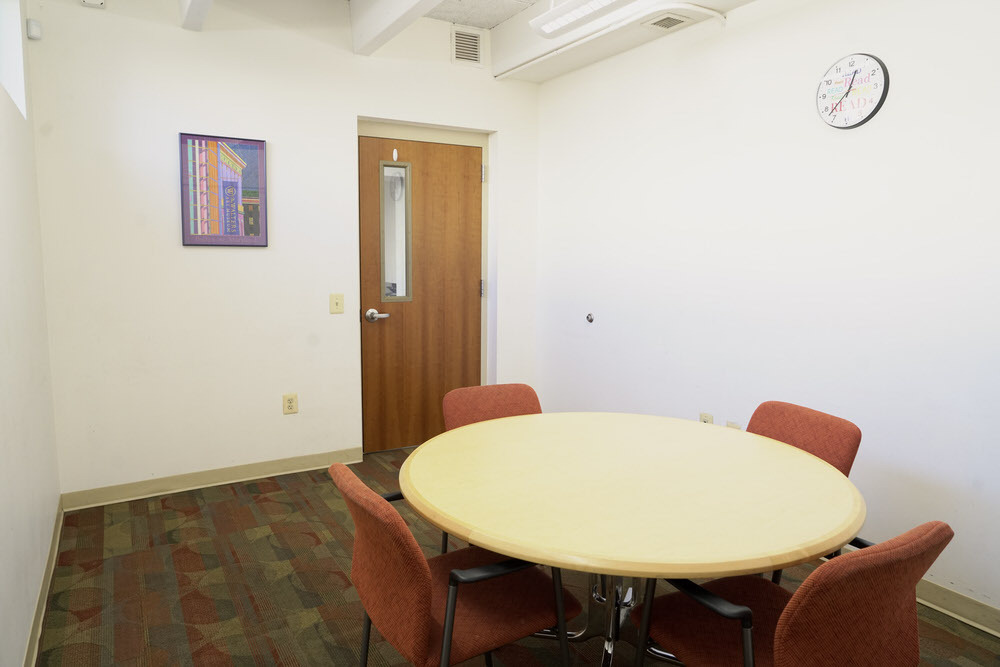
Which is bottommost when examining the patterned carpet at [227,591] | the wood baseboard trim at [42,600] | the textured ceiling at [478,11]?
the patterned carpet at [227,591]

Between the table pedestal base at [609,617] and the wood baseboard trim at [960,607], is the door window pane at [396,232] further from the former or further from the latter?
the wood baseboard trim at [960,607]

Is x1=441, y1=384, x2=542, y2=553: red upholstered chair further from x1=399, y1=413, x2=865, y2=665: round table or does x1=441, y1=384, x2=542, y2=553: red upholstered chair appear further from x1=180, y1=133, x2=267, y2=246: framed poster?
x1=180, y1=133, x2=267, y2=246: framed poster

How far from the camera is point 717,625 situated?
169 cm

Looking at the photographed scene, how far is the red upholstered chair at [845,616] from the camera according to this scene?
4.22ft

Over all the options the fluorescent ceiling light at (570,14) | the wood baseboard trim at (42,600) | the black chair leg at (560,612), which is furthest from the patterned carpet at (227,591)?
the fluorescent ceiling light at (570,14)

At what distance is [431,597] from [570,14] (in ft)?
8.41

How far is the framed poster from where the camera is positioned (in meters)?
3.53

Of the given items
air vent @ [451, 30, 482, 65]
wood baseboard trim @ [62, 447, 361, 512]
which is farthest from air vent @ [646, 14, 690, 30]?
wood baseboard trim @ [62, 447, 361, 512]

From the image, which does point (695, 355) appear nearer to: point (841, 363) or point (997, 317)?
point (841, 363)

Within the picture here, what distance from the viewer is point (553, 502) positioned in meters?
1.73

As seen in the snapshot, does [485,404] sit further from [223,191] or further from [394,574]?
[223,191]

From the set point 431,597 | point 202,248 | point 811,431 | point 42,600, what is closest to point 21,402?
point 42,600

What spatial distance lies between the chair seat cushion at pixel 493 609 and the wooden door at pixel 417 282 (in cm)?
253

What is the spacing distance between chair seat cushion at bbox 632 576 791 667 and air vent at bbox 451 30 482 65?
11.7 ft
